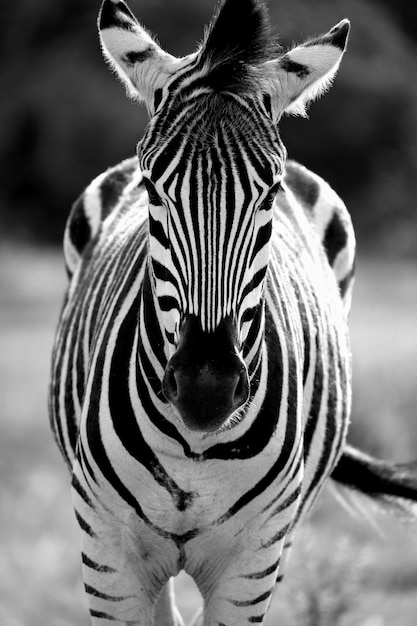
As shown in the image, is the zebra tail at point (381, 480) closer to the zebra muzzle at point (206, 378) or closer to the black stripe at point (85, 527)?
the black stripe at point (85, 527)

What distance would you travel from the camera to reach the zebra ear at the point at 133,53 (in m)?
3.80

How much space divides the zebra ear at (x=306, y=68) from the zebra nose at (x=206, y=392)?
1.02 meters

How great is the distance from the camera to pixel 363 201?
76.9 ft

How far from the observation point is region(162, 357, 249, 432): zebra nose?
3352 millimetres

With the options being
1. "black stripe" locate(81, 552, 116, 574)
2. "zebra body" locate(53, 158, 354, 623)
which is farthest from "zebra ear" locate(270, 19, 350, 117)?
"black stripe" locate(81, 552, 116, 574)

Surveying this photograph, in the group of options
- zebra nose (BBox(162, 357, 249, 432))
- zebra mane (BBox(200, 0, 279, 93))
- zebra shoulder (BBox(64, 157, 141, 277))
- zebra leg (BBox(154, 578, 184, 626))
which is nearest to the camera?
zebra nose (BBox(162, 357, 249, 432))

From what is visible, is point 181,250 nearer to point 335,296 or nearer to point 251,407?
point 251,407

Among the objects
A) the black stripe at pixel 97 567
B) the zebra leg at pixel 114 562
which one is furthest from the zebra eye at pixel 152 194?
the black stripe at pixel 97 567

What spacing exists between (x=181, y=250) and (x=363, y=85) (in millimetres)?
22237

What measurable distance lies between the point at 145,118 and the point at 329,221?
61.3ft

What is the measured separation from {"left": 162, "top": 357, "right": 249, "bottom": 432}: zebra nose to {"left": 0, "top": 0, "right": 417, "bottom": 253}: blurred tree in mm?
18712

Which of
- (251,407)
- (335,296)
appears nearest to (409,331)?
(335,296)

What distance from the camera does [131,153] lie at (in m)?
23.2

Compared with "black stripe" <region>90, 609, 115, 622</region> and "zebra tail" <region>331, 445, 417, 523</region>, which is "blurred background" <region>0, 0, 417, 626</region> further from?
"black stripe" <region>90, 609, 115, 622</region>
